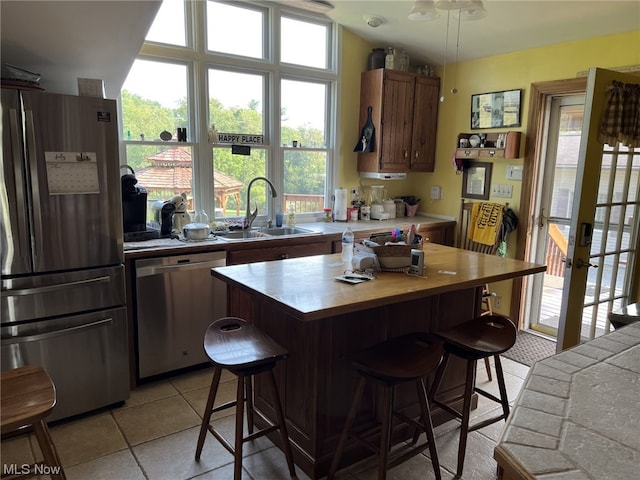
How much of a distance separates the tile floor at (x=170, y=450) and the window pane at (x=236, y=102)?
2227 mm

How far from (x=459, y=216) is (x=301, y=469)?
3066 millimetres

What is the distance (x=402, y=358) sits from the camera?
191cm

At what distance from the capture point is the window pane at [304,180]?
4.22 metres

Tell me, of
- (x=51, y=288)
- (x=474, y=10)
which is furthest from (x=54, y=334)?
(x=474, y=10)

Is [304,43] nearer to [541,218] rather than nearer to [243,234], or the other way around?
[243,234]

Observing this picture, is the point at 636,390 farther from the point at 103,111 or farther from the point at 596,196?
the point at 103,111

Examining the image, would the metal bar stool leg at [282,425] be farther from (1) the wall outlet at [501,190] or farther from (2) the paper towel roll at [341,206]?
(1) the wall outlet at [501,190]

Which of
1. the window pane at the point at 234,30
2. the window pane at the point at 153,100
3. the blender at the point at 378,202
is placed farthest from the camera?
the blender at the point at 378,202

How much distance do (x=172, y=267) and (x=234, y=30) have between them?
82.3 inches

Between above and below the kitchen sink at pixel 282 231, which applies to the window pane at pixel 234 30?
above

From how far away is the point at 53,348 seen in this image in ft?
7.97

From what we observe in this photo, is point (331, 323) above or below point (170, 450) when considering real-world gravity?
above

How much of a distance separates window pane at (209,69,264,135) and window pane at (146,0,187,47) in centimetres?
34


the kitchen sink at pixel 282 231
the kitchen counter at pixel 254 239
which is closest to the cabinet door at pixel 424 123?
the kitchen counter at pixel 254 239
